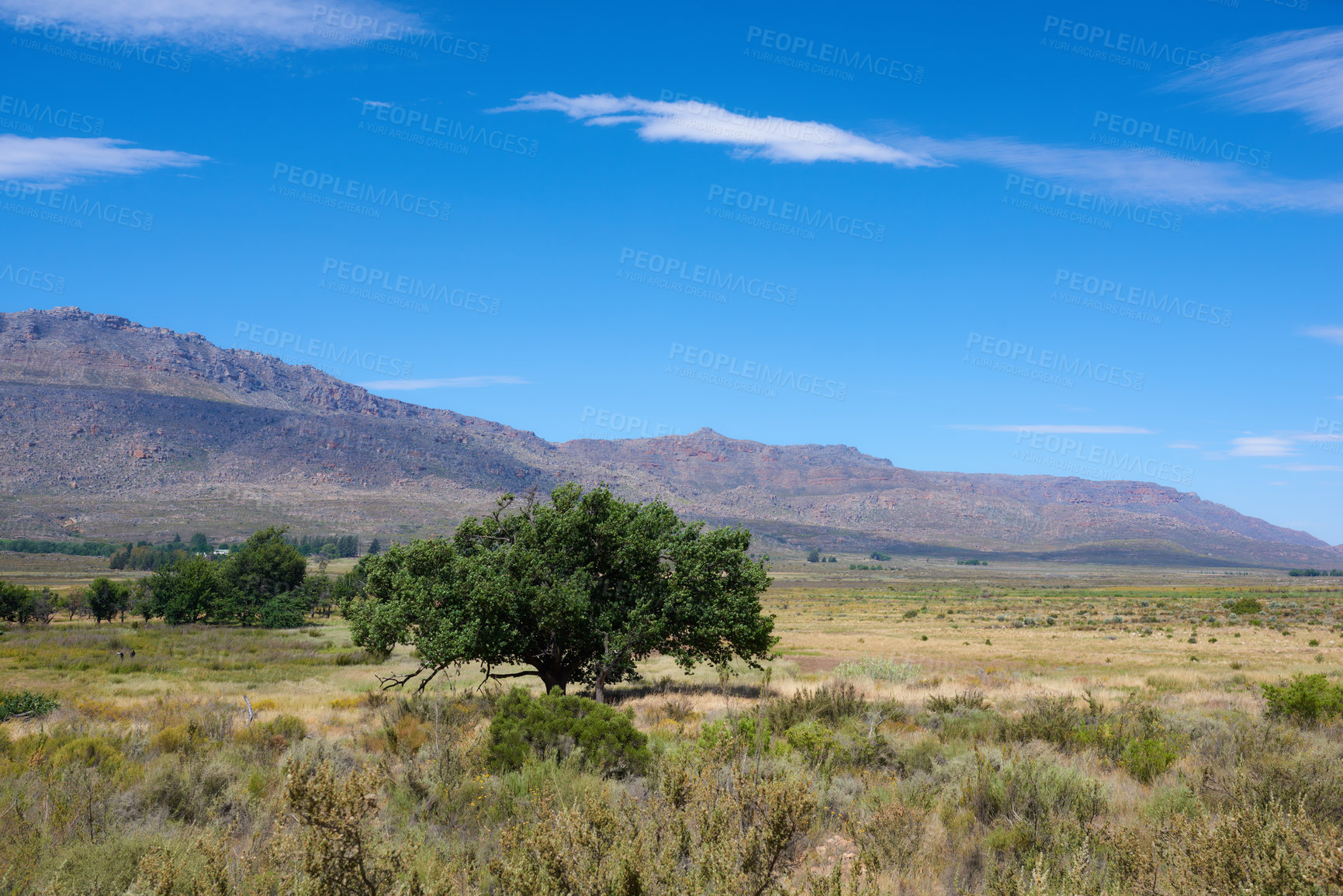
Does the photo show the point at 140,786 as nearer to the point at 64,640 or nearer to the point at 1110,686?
the point at 1110,686

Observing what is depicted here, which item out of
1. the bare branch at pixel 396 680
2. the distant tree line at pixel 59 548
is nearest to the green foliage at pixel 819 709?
the bare branch at pixel 396 680

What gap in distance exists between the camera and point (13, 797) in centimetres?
739

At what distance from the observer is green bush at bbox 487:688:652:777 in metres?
9.80

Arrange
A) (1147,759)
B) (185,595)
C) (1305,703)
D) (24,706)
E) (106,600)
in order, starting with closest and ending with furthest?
(1147,759) < (1305,703) < (24,706) < (185,595) < (106,600)

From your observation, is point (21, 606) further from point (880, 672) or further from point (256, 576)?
point (880, 672)

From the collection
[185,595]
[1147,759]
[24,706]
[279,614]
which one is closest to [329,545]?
[185,595]

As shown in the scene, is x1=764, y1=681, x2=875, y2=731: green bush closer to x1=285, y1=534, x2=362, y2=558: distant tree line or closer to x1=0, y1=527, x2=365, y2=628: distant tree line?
x1=0, y1=527, x2=365, y2=628: distant tree line

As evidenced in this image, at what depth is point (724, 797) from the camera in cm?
595

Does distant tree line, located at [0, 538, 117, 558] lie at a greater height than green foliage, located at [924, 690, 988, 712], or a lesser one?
lesser

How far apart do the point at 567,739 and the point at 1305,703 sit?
13413mm

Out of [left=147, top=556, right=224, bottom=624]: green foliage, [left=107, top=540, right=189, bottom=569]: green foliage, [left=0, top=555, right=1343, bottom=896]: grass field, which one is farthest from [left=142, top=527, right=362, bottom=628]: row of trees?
[left=107, top=540, right=189, bottom=569]: green foliage

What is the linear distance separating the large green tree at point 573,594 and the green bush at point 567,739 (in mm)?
7411

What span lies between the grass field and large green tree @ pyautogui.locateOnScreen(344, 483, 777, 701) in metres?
1.60

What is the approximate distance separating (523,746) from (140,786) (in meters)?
4.14
